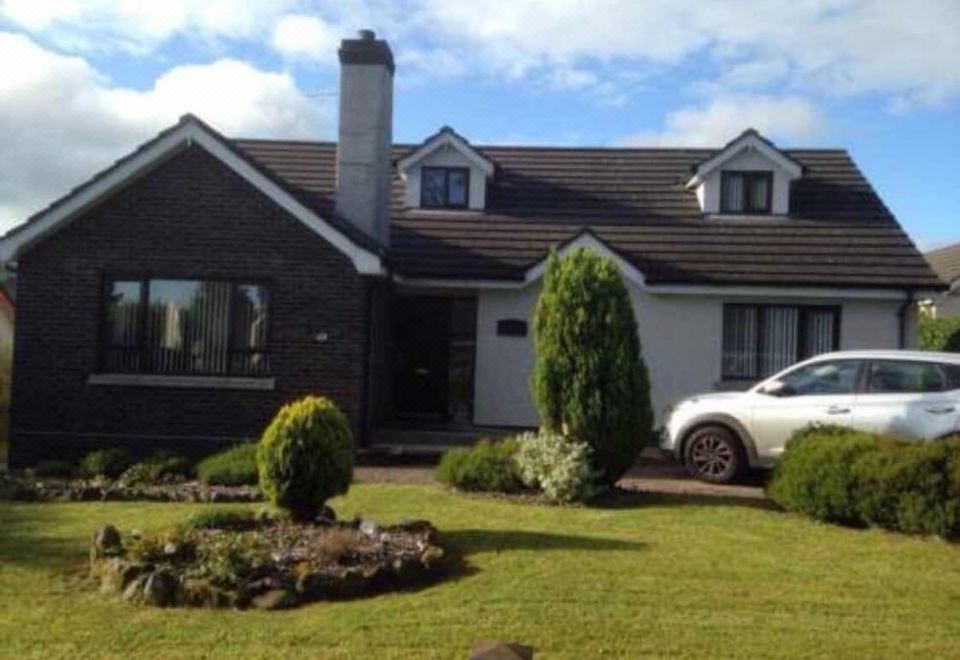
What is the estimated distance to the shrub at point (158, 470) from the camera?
15094mm

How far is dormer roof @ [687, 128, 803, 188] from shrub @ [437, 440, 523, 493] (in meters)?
10.4

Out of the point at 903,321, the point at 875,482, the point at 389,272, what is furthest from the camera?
the point at 903,321

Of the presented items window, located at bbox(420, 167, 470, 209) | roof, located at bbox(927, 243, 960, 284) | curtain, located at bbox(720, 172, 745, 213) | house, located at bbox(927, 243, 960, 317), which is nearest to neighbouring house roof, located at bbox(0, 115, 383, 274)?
window, located at bbox(420, 167, 470, 209)

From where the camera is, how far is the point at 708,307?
20656 millimetres

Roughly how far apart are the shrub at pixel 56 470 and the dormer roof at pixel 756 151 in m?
12.7

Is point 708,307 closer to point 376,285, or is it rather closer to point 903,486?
point 376,285

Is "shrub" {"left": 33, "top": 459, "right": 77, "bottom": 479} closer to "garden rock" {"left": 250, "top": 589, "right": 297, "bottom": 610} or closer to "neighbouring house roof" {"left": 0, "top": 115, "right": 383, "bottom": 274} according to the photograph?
"neighbouring house roof" {"left": 0, "top": 115, "right": 383, "bottom": 274}

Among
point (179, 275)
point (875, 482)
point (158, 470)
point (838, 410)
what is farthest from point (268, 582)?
point (179, 275)

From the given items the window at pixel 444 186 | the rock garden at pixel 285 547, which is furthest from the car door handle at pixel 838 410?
the window at pixel 444 186

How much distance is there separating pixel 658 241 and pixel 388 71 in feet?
18.9

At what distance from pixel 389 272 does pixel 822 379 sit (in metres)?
7.47

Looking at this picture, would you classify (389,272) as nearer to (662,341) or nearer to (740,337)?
(662,341)

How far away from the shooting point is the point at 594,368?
13.2 metres

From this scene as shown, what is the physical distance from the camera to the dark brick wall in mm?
17688
